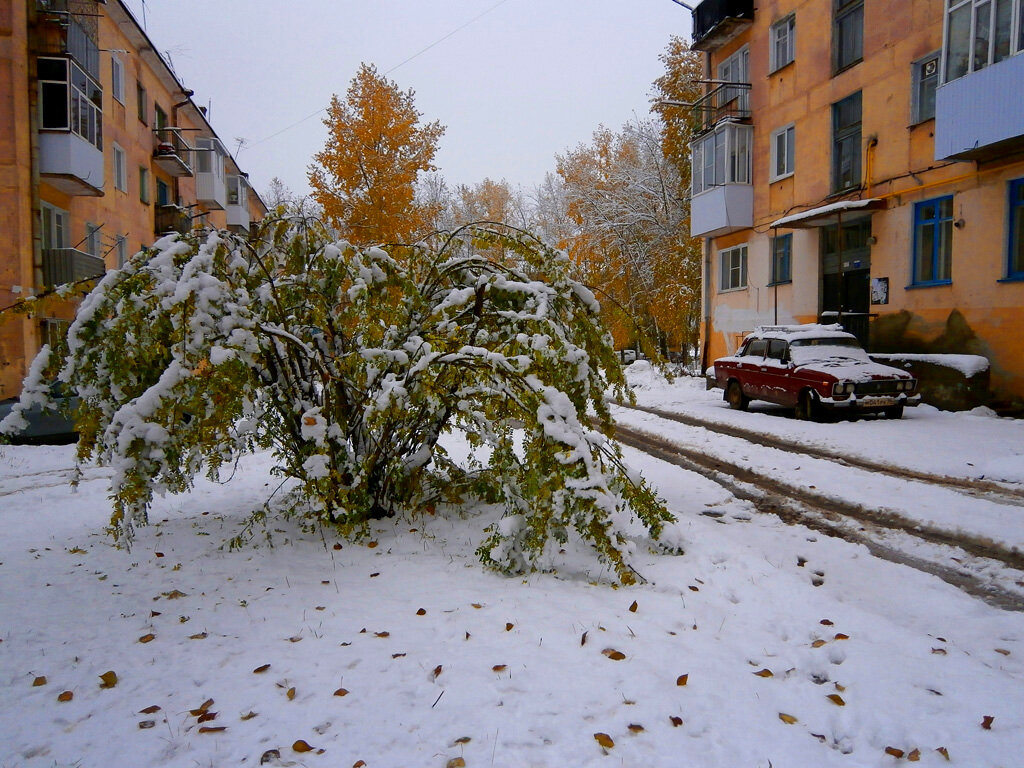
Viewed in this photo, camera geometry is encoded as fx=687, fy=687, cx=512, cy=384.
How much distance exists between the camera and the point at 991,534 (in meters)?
5.79

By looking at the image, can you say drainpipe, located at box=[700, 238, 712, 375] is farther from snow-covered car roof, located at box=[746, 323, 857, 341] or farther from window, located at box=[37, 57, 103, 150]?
window, located at box=[37, 57, 103, 150]

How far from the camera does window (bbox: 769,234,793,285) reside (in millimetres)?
19406

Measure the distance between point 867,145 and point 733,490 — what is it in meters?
12.0

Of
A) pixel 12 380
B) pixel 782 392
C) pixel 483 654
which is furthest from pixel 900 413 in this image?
pixel 12 380

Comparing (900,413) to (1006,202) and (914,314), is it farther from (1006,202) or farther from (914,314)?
(1006,202)

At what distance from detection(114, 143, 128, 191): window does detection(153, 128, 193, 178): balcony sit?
9.25 ft

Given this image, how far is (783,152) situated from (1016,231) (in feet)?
27.1

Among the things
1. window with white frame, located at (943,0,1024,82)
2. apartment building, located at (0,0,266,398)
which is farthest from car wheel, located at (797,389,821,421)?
apartment building, located at (0,0,266,398)

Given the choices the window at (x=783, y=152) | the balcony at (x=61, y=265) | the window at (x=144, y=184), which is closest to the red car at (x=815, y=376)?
the window at (x=783, y=152)

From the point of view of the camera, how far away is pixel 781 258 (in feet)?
65.0

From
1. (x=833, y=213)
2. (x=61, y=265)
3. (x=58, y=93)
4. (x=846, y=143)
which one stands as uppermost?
(x=58, y=93)

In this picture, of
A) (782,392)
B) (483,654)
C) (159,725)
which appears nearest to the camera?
(159,725)

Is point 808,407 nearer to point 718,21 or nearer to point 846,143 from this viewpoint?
point 846,143

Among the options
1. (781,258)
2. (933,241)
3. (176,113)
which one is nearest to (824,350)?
(933,241)
